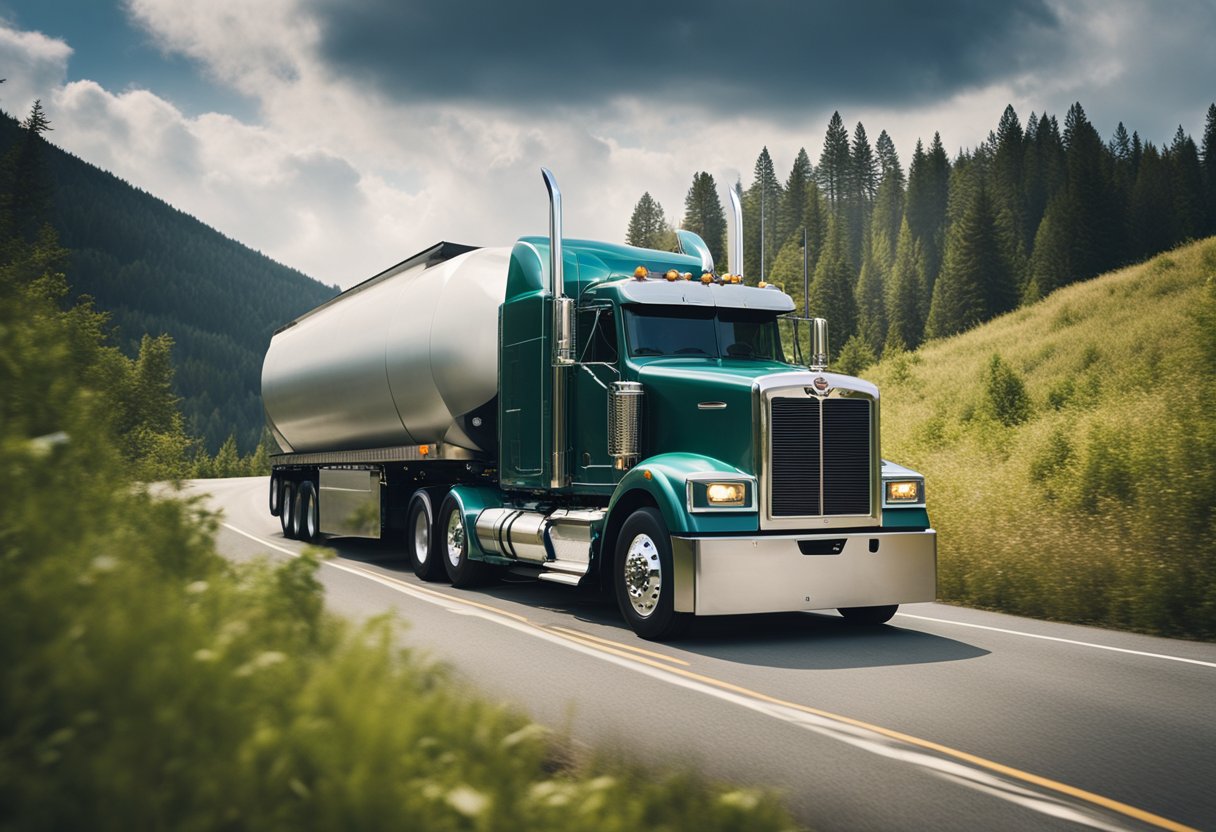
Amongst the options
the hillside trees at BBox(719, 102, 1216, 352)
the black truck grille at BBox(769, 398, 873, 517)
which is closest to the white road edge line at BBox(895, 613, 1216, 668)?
the black truck grille at BBox(769, 398, 873, 517)

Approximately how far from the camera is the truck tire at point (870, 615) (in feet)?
35.5

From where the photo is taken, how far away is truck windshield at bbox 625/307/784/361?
11.5m

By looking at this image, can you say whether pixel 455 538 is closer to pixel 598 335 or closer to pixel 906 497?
pixel 598 335

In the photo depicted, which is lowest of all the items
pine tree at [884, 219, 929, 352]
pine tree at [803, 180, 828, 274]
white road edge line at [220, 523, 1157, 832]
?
white road edge line at [220, 523, 1157, 832]

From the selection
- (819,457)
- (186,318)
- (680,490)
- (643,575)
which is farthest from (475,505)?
(186,318)

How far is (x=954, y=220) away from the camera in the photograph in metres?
113

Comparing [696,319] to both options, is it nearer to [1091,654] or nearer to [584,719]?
[1091,654]

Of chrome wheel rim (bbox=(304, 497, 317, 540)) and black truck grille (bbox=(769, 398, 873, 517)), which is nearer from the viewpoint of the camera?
black truck grille (bbox=(769, 398, 873, 517))

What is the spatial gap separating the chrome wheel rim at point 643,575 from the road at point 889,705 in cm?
34

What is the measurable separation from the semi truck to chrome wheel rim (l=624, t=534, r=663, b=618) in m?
0.02

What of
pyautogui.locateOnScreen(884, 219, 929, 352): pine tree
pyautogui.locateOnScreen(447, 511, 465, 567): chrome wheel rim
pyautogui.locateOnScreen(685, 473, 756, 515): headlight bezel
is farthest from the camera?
pyautogui.locateOnScreen(884, 219, 929, 352): pine tree

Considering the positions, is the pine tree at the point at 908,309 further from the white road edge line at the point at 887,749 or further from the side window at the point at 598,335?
the white road edge line at the point at 887,749

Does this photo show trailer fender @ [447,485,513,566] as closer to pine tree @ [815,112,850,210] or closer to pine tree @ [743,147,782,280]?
pine tree @ [743,147,782,280]

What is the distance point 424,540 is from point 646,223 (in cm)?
10652
